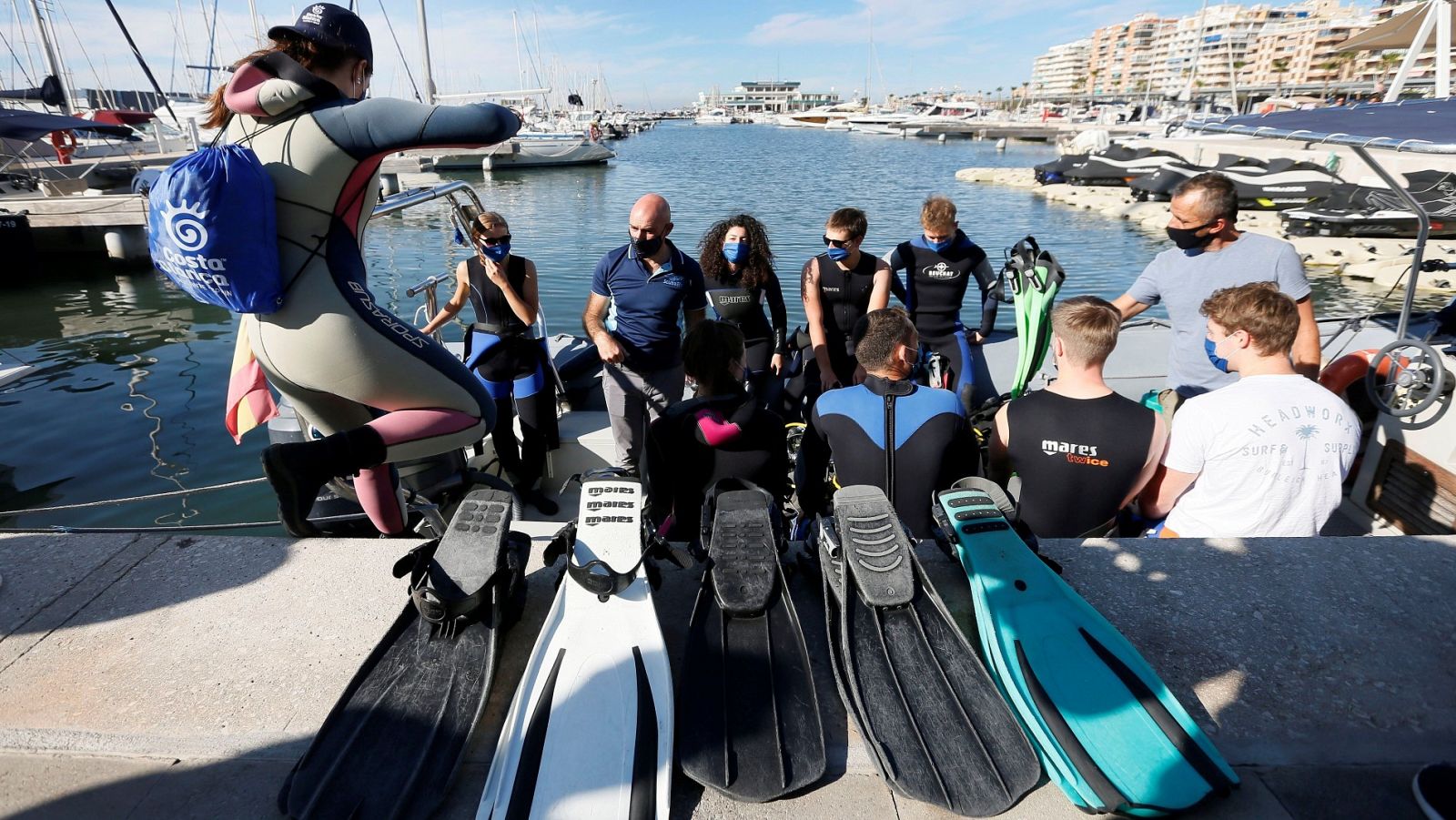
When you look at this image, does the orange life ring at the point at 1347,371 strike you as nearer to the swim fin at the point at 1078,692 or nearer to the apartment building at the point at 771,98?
the swim fin at the point at 1078,692

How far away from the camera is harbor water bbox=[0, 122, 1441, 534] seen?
20.8ft

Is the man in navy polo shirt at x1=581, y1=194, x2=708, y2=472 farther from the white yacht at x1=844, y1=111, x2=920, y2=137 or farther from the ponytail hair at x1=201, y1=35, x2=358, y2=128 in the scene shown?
the white yacht at x1=844, y1=111, x2=920, y2=137

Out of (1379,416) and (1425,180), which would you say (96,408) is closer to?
(1379,416)

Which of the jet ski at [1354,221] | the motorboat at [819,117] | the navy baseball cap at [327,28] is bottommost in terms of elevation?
the jet ski at [1354,221]

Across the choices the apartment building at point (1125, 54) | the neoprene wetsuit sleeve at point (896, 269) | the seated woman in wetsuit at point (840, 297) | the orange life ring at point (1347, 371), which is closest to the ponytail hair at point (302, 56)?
the seated woman in wetsuit at point (840, 297)

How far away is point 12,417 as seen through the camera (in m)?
7.63

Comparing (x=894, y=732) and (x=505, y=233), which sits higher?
(x=505, y=233)

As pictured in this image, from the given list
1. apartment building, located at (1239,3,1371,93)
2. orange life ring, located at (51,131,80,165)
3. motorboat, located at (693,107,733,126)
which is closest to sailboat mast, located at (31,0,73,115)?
orange life ring, located at (51,131,80,165)

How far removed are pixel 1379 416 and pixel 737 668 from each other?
3.79 metres

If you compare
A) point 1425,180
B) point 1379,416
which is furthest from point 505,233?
point 1425,180

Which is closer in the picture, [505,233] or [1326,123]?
[505,233]

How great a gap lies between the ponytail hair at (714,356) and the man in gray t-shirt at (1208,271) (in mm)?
2171

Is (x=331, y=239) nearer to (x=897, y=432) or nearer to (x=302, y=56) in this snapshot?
(x=302, y=56)

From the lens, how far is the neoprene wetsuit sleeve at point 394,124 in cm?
185
